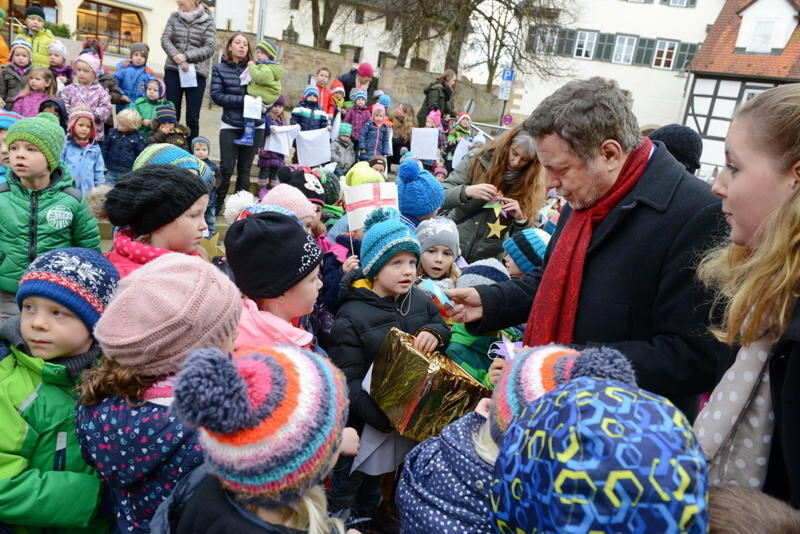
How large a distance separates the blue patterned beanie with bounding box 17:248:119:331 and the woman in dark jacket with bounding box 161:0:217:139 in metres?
6.31

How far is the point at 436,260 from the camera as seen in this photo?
3428mm

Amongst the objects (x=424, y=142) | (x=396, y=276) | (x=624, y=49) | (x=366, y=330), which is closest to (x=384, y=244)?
(x=396, y=276)

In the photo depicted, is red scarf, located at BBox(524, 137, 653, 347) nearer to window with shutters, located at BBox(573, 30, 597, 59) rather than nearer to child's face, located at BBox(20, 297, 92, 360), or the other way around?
child's face, located at BBox(20, 297, 92, 360)

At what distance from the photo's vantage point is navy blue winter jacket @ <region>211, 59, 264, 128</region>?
681 centimetres

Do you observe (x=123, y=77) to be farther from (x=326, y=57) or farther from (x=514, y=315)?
(x=326, y=57)

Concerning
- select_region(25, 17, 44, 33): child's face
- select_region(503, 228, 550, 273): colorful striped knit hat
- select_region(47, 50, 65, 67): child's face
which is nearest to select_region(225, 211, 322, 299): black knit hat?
select_region(503, 228, 550, 273): colorful striped knit hat

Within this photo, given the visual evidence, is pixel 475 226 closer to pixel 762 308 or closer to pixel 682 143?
pixel 682 143

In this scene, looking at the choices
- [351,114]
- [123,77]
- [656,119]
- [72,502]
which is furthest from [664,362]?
[656,119]

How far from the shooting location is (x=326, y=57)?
73.1 ft

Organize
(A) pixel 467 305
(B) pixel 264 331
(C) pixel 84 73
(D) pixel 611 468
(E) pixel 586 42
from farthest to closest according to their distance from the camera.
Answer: (E) pixel 586 42 < (C) pixel 84 73 < (A) pixel 467 305 < (B) pixel 264 331 < (D) pixel 611 468

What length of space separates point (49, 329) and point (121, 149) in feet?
18.7

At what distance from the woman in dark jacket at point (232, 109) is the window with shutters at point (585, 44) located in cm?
3138

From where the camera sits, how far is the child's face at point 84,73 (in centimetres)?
736

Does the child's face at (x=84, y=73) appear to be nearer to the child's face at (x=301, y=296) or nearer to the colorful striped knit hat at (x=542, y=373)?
the child's face at (x=301, y=296)
